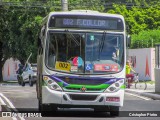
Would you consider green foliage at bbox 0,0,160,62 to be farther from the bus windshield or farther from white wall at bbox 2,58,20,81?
the bus windshield

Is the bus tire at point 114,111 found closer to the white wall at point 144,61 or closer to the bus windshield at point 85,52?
the bus windshield at point 85,52

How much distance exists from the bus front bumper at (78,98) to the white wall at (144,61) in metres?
26.0

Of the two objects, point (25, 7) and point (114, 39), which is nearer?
point (114, 39)

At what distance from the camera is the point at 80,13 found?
49.8 ft

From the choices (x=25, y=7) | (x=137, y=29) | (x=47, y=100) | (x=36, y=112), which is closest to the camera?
(x=47, y=100)

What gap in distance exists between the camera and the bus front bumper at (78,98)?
14297mm

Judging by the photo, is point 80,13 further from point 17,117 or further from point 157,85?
point 157,85

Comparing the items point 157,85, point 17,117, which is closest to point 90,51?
point 17,117

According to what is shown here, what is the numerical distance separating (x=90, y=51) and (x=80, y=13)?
1.35 m

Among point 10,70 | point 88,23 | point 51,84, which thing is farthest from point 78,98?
point 10,70

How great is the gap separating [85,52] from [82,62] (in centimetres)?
32

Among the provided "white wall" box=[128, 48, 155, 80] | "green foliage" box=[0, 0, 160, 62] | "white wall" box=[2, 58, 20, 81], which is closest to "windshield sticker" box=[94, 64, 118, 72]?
"white wall" box=[128, 48, 155, 80]

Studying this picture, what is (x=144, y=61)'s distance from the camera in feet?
137

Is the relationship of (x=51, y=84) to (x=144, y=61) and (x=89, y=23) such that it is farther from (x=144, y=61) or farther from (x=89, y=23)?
(x=144, y=61)
